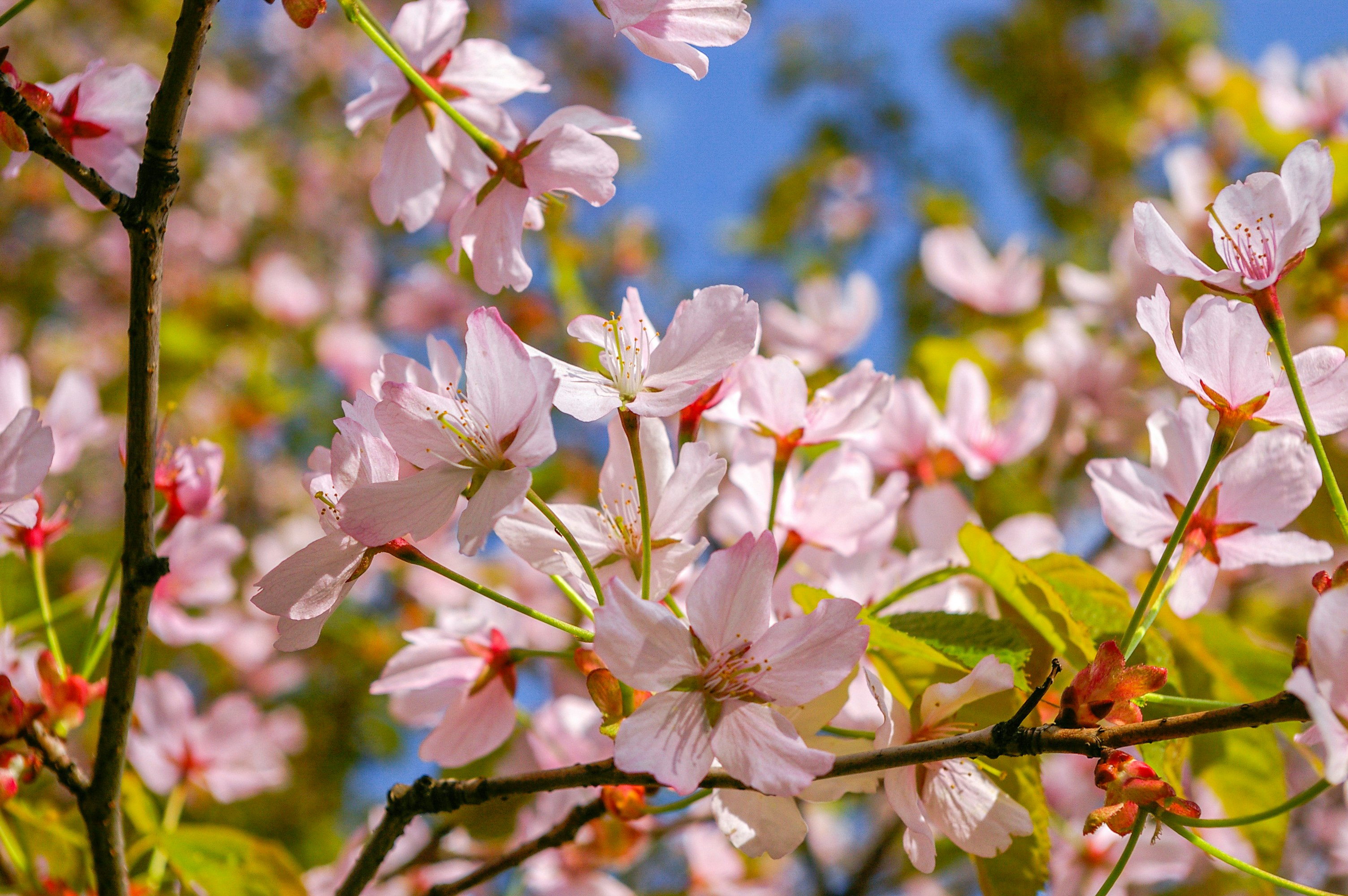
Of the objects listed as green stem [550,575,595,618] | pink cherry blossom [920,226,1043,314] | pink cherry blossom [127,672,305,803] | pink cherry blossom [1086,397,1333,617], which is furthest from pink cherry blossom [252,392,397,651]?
pink cherry blossom [920,226,1043,314]

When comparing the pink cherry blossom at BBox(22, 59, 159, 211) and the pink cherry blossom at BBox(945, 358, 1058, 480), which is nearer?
the pink cherry blossom at BBox(22, 59, 159, 211)

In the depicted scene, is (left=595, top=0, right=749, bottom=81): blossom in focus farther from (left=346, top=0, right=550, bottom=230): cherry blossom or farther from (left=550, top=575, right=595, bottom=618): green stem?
A: (left=550, top=575, right=595, bottom=618): green stem

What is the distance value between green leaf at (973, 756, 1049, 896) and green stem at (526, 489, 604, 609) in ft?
1.14

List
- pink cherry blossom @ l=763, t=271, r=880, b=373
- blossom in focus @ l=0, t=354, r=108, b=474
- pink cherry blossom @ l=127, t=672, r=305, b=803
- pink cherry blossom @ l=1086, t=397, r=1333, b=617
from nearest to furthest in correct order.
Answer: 1. pink cherry blossom @ l=1086, t=397, r=1333, b=617
2. blossom in focus @ l=0, t=354, r=108, b=474
3. pink cherry blossom @ l=127, t=672, r=305, b=803
4. pink cherry blossom @ l=763, t=271, r=880, b=373

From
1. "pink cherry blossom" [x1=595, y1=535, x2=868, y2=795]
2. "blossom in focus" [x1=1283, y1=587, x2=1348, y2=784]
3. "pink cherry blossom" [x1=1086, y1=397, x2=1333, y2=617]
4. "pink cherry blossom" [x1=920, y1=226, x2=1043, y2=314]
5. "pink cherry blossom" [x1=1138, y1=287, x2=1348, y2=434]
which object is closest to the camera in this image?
"blossom in focus" [x1=1283, y1=587, x2=1348, y2=784]

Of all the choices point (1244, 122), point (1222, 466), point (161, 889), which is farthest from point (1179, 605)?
point (1244, 122)

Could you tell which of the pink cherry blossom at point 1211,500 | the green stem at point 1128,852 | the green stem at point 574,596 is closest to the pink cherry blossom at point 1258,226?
the pink cherry blossom at point 1211,500

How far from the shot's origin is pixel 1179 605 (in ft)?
2.72

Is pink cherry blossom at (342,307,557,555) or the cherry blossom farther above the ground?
the cherry blossom

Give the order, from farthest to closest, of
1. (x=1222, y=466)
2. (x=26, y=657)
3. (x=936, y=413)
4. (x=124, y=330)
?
(x=124, y=330) < (x=936, y=413) < (x=26, y=657) < (x=1222, y=466)

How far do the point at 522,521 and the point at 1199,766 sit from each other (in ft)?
2.40

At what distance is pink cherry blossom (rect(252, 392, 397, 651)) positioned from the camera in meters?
0.69

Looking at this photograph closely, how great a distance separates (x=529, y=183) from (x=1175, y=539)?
Result: 59 cm

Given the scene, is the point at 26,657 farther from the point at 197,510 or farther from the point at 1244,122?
the point at 1244,122
